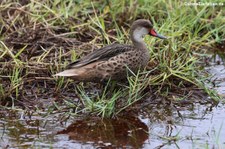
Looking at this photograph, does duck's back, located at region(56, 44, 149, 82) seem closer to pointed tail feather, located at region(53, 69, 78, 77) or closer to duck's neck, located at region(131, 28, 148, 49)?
pointed tail feather, located at region(53, 69, 78, 77)

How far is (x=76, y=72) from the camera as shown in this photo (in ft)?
20.4

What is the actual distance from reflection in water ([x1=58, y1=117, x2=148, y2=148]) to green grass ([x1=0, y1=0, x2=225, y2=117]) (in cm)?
11

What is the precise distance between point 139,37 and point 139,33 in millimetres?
59

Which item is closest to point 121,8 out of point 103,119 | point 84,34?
point 84,34

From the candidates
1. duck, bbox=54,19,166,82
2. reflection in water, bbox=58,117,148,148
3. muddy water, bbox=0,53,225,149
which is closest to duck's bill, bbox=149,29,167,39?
duck, bbox=54,19,166,82

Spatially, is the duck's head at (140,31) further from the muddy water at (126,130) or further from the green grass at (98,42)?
the muddy water at (126,130)

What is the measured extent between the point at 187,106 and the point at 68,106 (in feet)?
3.50

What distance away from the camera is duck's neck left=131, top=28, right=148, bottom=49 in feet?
21.6

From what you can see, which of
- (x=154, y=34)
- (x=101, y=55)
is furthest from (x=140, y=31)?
(x=101, y=55)

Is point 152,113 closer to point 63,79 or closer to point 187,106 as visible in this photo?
point 187,106

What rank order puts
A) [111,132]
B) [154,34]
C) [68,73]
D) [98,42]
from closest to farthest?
[111,132], [68,73], [154,34], [98,42]

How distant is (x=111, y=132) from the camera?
565cm

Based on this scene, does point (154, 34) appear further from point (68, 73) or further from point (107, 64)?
point (68, 73)

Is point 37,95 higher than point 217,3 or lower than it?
lower
